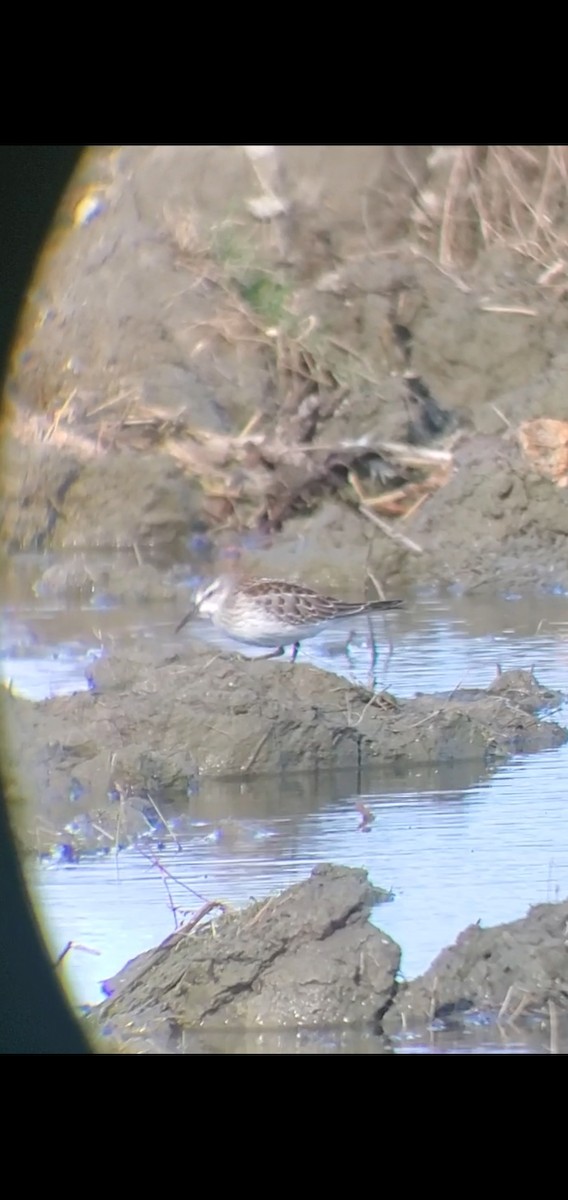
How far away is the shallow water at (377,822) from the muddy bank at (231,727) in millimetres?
25

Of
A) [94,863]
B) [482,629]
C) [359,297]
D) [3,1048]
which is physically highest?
[359,297]

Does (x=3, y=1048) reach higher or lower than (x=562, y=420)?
lower

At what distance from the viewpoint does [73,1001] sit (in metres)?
2.72

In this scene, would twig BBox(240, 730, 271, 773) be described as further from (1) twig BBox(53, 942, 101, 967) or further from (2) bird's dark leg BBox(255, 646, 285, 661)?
(1) twig BBox(53, 942, 101, 967)

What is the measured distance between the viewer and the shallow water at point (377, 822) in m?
2.69

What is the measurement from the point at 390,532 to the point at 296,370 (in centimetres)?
28

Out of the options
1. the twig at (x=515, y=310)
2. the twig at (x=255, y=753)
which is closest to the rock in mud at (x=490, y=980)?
the twig at (x=255, y=753)

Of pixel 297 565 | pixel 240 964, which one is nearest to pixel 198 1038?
pixel 240 964

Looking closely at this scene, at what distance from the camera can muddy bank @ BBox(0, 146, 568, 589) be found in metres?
2.73

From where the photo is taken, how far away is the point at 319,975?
263cm

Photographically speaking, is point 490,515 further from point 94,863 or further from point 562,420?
point 94,863

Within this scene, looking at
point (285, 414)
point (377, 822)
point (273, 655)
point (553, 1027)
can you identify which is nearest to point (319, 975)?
point (377, 822)

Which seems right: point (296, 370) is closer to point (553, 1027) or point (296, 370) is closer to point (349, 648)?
point (349, 648)

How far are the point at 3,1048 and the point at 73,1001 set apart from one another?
0.13 m
